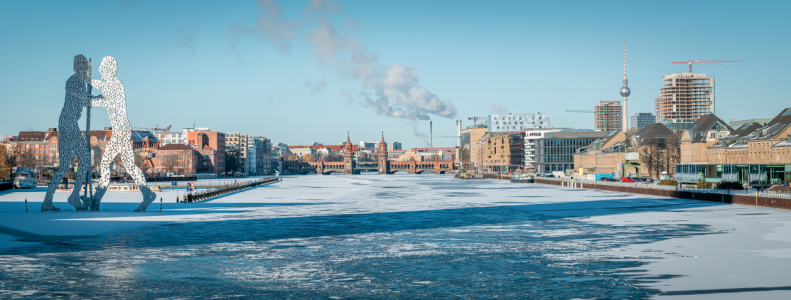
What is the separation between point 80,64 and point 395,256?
3169 cm

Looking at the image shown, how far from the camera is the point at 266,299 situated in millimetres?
19453

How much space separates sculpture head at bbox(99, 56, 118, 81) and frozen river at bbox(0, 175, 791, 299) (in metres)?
9.97

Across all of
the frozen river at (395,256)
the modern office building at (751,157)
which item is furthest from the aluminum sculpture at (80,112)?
the modern office building at (751,157)

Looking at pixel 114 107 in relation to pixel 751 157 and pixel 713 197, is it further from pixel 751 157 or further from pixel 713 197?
pixel 751 157

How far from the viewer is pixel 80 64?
159 feet

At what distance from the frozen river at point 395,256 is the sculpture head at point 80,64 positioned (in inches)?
400

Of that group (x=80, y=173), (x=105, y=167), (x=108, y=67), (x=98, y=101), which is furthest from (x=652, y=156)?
(x=80, y=173)

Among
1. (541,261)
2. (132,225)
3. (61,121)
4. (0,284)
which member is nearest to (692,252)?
(541,261)

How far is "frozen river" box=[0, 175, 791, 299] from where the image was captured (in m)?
20.8

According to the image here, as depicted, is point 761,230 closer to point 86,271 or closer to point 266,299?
point 266,299

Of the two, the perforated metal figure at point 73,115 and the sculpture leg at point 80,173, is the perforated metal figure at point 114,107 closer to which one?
the perforated metal figure at point 73,115

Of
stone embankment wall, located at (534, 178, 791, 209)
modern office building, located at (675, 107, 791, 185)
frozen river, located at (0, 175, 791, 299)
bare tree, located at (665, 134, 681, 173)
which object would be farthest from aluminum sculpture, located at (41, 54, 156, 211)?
bare tree, located at (665, 134, 681, 173)

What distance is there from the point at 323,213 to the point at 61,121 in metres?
20.1

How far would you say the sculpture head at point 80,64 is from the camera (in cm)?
4806
